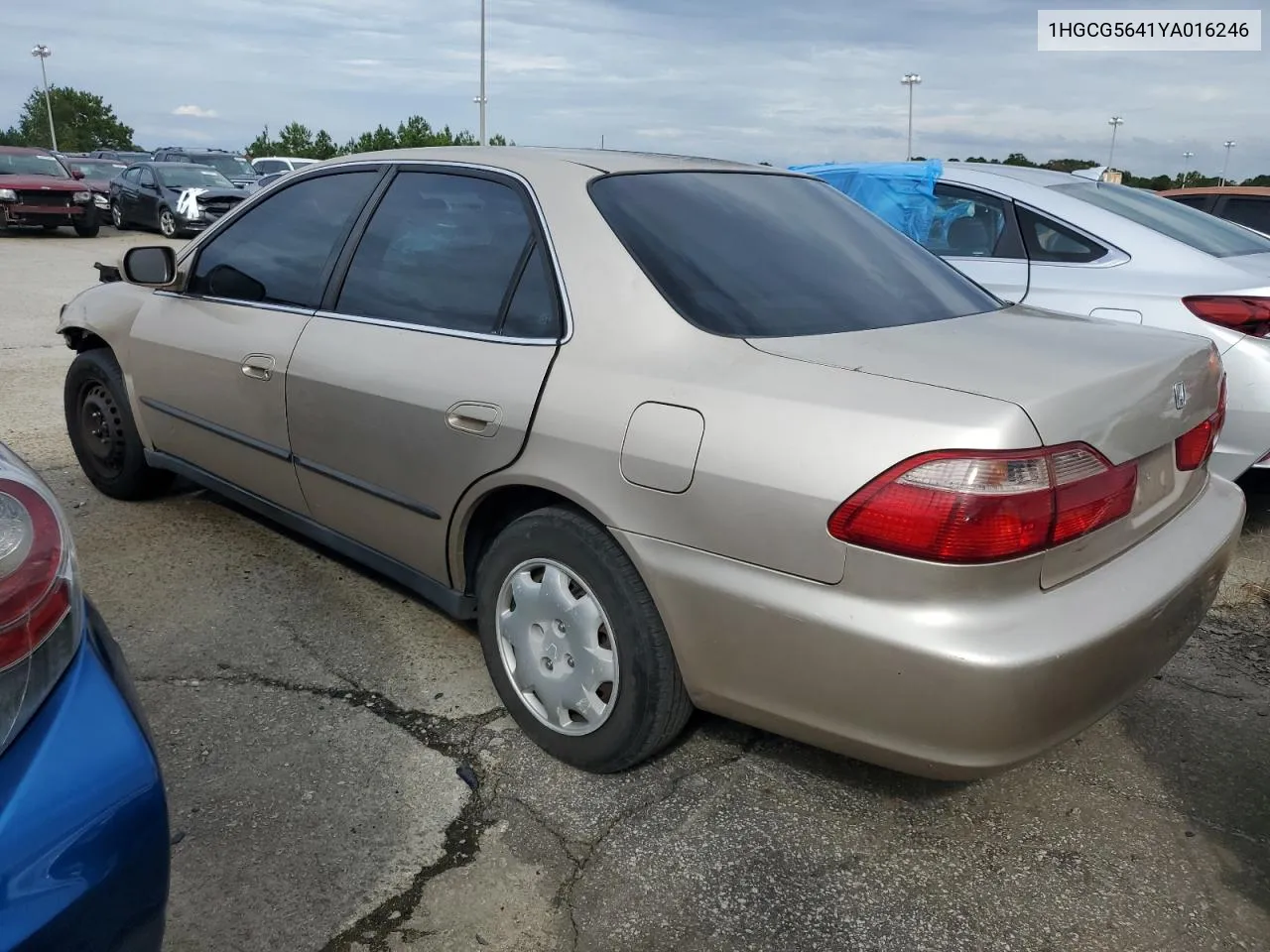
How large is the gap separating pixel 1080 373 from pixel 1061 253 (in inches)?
118

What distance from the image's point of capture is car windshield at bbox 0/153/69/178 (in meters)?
19.3

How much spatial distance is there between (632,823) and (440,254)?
1697 millimetres

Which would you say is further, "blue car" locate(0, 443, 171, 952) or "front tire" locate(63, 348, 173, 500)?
"front tire" locate(63, 348, 173, 500)

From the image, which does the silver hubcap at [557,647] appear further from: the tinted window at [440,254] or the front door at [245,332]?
the front door at [245,332]

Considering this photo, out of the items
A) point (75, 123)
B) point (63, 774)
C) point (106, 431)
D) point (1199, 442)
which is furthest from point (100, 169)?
point (75, 123)

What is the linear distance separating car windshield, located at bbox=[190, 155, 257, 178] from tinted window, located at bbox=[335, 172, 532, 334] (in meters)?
22.2

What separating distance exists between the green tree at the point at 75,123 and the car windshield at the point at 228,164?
50.7 m

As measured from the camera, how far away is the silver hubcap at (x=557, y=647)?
2.58 m

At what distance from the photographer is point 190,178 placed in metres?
19.7

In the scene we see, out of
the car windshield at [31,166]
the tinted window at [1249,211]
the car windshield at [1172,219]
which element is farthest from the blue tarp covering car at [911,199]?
the car windshield at [31,166]

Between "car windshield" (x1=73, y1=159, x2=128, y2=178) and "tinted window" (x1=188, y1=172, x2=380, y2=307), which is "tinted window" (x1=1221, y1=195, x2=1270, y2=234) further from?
"car windshield" (x1=73, y1=159, x2=128, y2=178)

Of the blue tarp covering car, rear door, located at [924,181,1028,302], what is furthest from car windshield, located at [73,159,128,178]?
rear door, located at [924,181,1028,302]

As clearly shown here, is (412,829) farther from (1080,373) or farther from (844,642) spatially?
Answer: (1080,373)

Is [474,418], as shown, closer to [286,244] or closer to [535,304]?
[535,304]
